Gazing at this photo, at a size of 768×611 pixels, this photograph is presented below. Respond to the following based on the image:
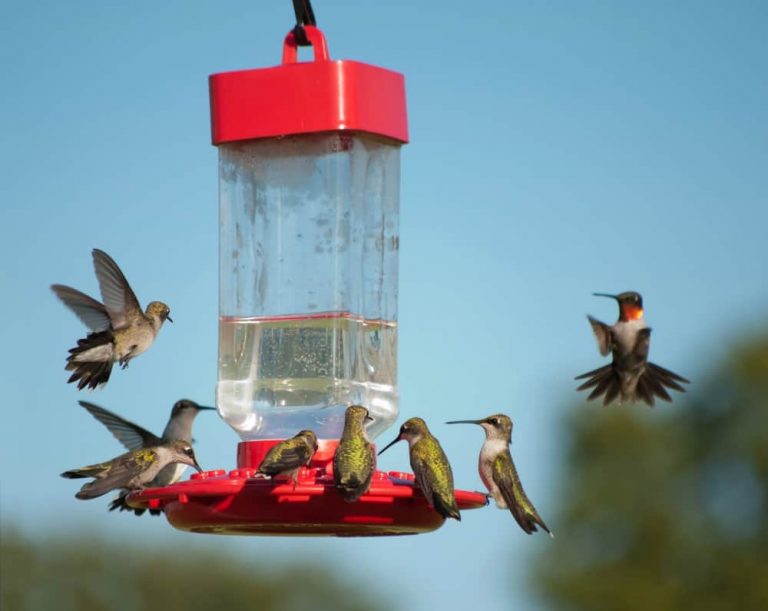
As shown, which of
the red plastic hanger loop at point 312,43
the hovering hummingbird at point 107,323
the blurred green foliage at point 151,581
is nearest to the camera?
A: the red plastic hanger loop at point 312,43

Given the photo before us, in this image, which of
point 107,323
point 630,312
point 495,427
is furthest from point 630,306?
point 107,323

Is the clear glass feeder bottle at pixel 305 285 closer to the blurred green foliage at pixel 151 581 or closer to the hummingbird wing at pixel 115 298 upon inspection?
the hummingbird wing at pixel 115 298

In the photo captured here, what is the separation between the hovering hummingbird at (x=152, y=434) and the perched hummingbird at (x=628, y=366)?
2.26 metres

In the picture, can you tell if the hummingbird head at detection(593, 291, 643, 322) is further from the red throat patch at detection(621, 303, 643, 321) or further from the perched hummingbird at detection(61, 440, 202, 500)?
the perched hummingbird at detection(61, 440, 202, 500)

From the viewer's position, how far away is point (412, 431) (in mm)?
7551

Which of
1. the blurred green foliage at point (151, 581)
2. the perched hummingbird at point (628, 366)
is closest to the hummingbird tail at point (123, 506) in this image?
the perched hummingbird at point (628, 366)

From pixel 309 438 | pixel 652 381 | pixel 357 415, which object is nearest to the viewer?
pixel 309 438

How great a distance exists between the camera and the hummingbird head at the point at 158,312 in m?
8.78

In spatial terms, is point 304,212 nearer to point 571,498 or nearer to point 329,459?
point 329,459

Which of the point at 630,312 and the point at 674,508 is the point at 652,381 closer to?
the point at 630,312

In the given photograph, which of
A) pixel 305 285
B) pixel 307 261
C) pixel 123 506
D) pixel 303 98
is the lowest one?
pixel 123 506

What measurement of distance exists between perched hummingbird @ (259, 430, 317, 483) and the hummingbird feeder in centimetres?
20

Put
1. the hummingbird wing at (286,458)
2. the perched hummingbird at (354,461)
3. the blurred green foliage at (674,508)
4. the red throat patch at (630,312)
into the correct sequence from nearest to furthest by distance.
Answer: the perched hummingbird at (354,461), the hummingbird wing at (286,458), the red throat patch at (630,312), the blurred green foliage at (674,508)

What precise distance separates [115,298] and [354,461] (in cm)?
240
